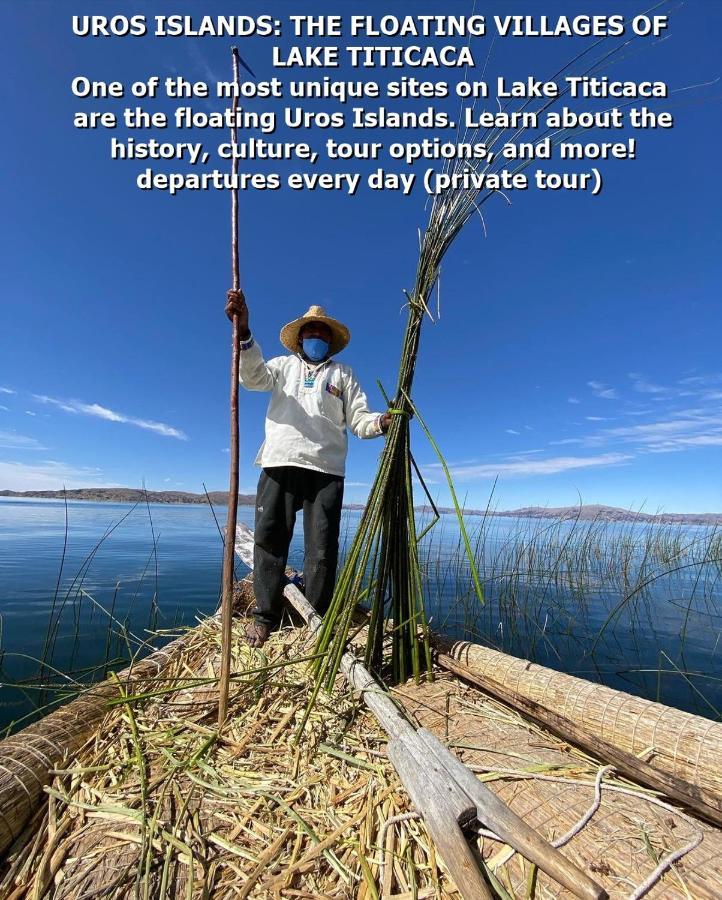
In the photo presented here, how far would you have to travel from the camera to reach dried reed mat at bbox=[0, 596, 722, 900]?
1097 mm

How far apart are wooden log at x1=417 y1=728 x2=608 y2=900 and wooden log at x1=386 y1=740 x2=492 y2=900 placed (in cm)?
8

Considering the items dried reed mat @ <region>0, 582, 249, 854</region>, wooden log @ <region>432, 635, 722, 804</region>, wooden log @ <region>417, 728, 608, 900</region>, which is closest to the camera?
wooden log @ <region>417, 728, 608, 900</region>

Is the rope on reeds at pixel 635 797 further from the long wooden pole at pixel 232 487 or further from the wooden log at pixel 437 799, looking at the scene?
the long wooden pole at pixel 232 487

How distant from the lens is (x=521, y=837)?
39.9 inches

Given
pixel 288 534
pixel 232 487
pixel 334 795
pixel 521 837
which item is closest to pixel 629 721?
pixel 521 837

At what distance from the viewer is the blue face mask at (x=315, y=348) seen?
11.1ft

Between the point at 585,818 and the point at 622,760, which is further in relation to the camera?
the point at 622,760

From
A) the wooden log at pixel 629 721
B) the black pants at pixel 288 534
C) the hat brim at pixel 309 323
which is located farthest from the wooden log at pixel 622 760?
the hat brim at pixel 309 323

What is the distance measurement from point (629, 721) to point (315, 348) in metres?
3.14

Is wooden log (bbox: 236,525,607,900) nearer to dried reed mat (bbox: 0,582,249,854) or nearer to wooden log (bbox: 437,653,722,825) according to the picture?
wooden log (bbox: 437,653,722,825)

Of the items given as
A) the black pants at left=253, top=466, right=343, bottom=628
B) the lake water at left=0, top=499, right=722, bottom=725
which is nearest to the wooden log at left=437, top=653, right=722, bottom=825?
the black pants at left=253, top=466, right=343, bottom=628

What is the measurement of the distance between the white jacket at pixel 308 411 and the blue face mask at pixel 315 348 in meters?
0.10

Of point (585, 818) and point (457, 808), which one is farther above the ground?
point (457, 808)

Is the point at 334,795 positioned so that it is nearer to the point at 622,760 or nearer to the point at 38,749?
the point at 622,760
